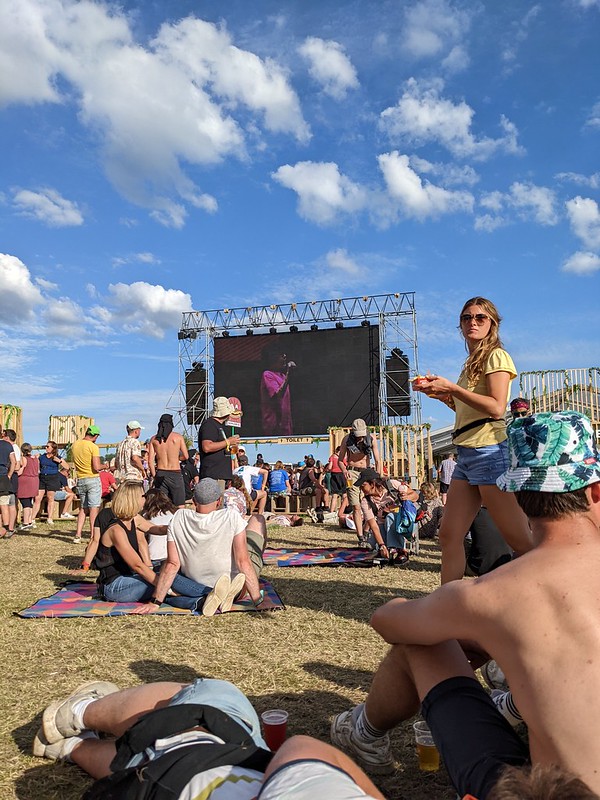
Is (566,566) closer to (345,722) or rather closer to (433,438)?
(345,722)

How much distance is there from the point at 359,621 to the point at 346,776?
11.1 feet

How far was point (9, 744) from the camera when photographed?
2.53 metres

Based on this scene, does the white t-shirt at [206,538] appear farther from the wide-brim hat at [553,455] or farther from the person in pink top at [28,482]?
the person in pink top at [28,482]

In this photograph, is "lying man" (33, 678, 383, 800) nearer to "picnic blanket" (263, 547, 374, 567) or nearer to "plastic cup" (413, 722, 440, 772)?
"plastic cup" (413, 722, 440, 772)

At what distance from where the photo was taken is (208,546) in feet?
15.6

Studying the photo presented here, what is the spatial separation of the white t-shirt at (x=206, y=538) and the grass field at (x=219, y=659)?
43 cm

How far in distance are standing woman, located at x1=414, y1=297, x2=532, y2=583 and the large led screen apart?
71.5 ft

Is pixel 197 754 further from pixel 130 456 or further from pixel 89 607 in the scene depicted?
pixel 130 456

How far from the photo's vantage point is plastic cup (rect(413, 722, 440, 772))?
7.48ft

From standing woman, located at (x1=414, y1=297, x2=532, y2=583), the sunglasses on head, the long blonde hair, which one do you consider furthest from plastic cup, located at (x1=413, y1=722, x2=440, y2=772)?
the sunglasses on head

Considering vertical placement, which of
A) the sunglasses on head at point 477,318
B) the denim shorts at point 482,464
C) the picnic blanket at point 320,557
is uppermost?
the sunglasses on head at point 477,318

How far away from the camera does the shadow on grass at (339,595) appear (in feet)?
15.9

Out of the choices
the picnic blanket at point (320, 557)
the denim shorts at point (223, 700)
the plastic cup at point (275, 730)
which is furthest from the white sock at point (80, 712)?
the picnic blanket at point (320, 557)

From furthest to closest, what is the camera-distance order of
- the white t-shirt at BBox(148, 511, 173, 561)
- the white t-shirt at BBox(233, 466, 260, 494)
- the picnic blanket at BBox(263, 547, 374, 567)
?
the white t-shirt at BBox(233, 466, 260, 494) → the picnic blanket at BBox(263, 547, 374, 567) → the white t-shirt at BBox(148, 511, 173, 561)
